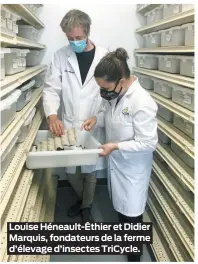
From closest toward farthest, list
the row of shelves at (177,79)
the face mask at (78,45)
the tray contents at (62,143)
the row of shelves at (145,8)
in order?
the row of shelves at (177,79) → the tray contents at (62,143) → the face mask at (78,45) → the row of shelves at (145,8)

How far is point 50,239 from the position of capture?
1.73m

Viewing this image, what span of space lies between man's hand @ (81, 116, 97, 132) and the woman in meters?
0.27

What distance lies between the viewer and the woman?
197 centimetres

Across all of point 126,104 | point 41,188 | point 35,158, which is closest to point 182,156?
point 126,104

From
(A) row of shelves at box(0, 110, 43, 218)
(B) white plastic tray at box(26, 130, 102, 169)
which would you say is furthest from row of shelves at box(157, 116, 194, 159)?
(A) row of shelves at box(0, 110, 43, 218)

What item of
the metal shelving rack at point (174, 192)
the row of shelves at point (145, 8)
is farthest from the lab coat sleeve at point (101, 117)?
the row of shelves at point (145, 8)

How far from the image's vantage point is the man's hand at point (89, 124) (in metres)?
2.54

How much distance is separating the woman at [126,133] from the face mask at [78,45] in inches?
20.1

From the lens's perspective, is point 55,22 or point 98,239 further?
point 55,22

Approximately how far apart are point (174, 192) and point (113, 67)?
3.24ft

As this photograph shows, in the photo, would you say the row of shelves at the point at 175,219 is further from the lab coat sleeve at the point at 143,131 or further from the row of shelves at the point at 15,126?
the row of shelves at the point at 15,126

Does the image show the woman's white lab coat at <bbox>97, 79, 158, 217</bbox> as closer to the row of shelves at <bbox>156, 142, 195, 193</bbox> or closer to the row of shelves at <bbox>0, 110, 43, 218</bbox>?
the row of shelves at <bbox>156, 142, 195, 193</bbox>

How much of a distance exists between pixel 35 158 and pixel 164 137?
1.28m

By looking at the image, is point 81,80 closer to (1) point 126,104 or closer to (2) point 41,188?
(1) point 126,104
